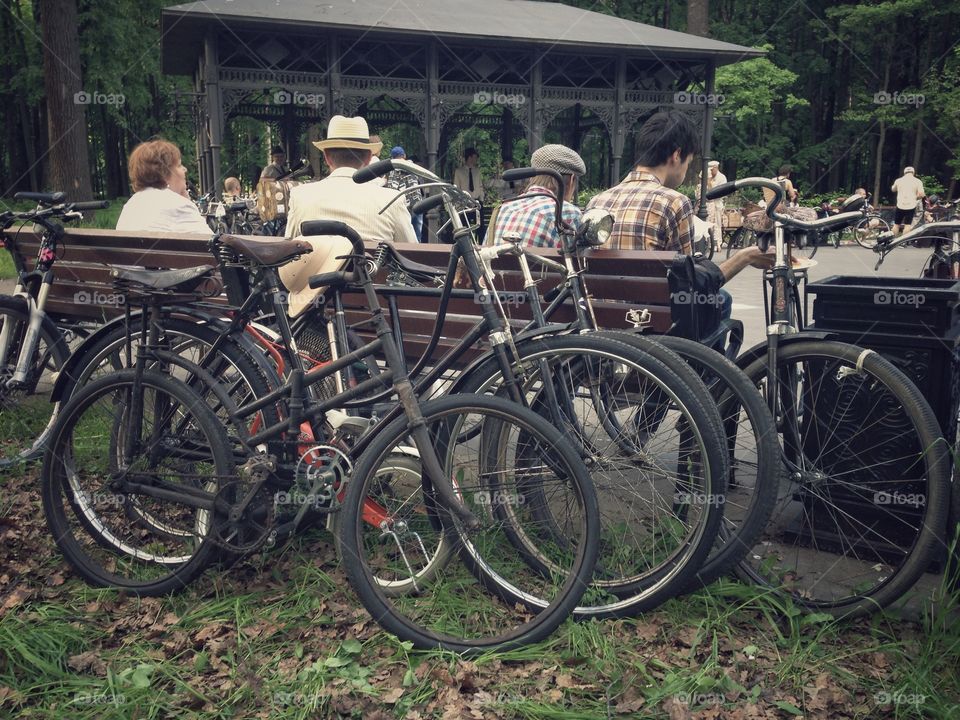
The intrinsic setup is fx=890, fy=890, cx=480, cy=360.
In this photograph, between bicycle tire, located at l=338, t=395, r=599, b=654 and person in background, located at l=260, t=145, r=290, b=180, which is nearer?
bicycle tire, located at l=338, t=395, r=599, b=654

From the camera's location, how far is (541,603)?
2.96 meters

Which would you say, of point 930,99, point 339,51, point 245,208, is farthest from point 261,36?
point 930,99

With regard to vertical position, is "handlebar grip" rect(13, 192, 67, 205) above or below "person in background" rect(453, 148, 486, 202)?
below

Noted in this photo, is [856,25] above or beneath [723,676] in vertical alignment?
above

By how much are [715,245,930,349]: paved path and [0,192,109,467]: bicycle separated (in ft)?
14.9

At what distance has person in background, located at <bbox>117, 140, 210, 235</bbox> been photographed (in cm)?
571

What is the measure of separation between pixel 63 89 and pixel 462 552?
19.2 metres

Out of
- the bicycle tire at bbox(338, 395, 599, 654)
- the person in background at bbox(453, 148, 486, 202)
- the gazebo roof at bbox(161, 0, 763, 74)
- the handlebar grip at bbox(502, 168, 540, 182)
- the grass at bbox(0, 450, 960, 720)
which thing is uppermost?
the gazebo roof at bbox(161, 0, 763, 74)

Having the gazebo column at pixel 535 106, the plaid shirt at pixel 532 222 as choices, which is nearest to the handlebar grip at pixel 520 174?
the plaid shirt at pixel 532 222

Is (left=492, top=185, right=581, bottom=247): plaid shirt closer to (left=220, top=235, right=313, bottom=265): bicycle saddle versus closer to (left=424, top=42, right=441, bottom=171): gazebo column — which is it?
(left=220, top=235, right=313, bottom=265): bicycle saddle

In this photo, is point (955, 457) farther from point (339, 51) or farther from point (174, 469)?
point (339, 51)

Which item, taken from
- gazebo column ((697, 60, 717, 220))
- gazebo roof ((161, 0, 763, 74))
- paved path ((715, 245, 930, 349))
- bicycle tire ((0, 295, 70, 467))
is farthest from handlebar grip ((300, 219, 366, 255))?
gazebo column ((697, 60, 717, 220))

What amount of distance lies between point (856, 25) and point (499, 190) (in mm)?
23990

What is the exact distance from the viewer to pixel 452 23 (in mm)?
19766
